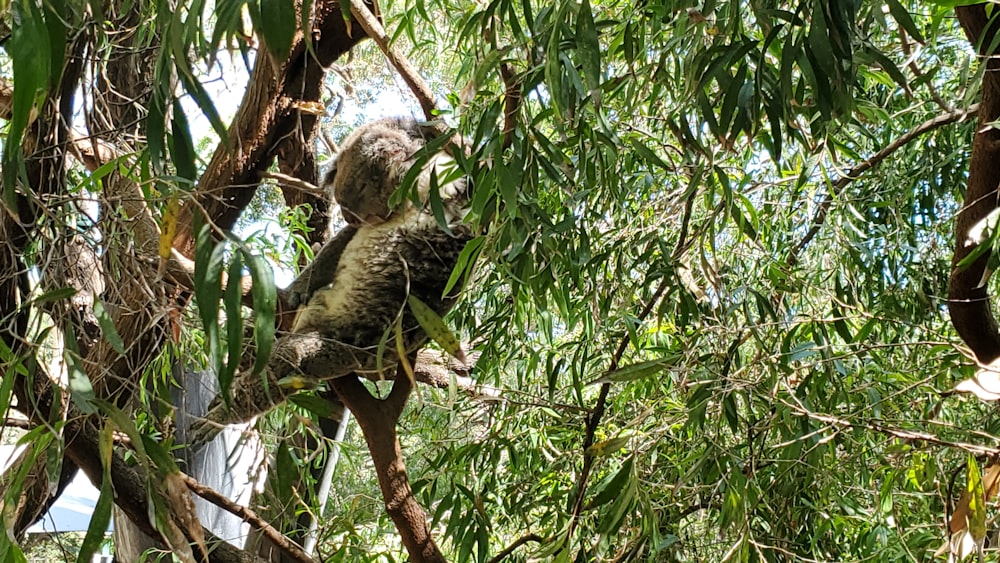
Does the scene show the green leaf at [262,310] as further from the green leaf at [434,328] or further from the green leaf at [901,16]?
the green leaf at [901,16]

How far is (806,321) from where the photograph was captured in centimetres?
146

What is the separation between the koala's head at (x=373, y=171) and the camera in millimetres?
2219

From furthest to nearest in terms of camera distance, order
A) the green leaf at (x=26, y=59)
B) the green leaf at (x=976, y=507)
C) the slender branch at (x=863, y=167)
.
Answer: the slender branch at (x=863, y=167)
the green leaf at (x=976, y=507)
the green leaf at (x=26, y=59)

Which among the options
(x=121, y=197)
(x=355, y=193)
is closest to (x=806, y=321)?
(x=121, y=197)

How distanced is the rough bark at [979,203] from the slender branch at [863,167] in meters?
0.22

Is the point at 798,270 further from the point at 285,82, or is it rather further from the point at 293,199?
the point at 293,199

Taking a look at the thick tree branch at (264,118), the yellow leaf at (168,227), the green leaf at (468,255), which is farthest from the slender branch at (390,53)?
the yellow leaf at (168,227)

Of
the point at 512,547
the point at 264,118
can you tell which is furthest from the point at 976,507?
the point at 264,118

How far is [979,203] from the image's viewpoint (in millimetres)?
1190

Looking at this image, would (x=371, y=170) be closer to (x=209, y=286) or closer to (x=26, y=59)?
(x=209, y=286)

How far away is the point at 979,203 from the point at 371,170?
1471mm

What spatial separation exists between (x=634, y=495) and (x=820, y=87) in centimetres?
70

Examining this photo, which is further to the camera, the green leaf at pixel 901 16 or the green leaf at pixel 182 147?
the green leaf at pixel 901 16

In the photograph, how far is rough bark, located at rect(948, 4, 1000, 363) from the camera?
3.69 ft
